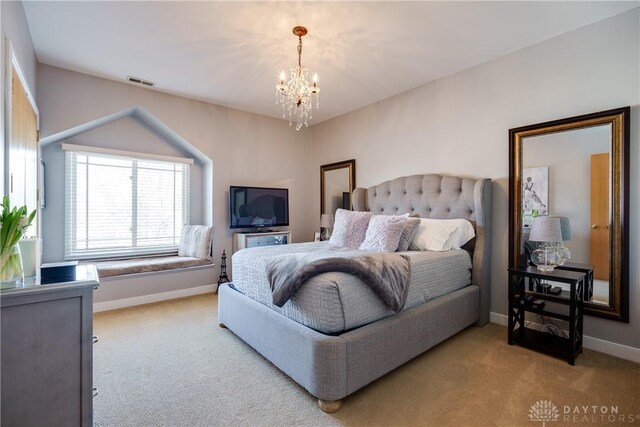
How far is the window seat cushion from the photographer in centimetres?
347

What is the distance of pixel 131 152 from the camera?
3977 mm

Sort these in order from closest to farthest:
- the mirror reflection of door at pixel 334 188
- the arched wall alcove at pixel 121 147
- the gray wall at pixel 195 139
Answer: the gray wall at pixel 195 139 < the arched wall alcove at pixel 121 147 < the mirror reflection of door at pixel 334 188

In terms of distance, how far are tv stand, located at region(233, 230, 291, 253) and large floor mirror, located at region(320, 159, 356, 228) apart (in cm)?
75

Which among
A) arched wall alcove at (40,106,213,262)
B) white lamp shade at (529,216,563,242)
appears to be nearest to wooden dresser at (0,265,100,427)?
arched wall alcove at (40,106,213,262)

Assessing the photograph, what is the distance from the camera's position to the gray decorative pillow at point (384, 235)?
286 centimetres

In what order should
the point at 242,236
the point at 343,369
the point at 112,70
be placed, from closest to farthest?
the point at 343,369, the point at 112,70, the point at 242,236

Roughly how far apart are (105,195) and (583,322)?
538cm

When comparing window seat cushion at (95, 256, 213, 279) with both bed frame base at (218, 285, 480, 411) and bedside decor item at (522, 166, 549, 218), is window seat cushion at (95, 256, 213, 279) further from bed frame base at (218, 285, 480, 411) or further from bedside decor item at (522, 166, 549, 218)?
bedside decor item at (522, 166, 549, 218)

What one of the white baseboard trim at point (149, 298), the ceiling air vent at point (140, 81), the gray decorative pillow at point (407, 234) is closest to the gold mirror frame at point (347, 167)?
the gray decorative pillow at point (407, 234)

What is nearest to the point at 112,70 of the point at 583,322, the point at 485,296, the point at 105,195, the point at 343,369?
the point at 105,195

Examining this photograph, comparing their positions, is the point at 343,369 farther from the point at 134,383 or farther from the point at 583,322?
the point at 583,322

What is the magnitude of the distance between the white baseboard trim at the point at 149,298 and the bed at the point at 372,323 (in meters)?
1.46

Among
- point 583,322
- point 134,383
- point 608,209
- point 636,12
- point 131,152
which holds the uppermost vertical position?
point 636,12

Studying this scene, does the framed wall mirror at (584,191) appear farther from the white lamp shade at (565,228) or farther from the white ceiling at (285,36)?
the white ceiling at (285,36)
